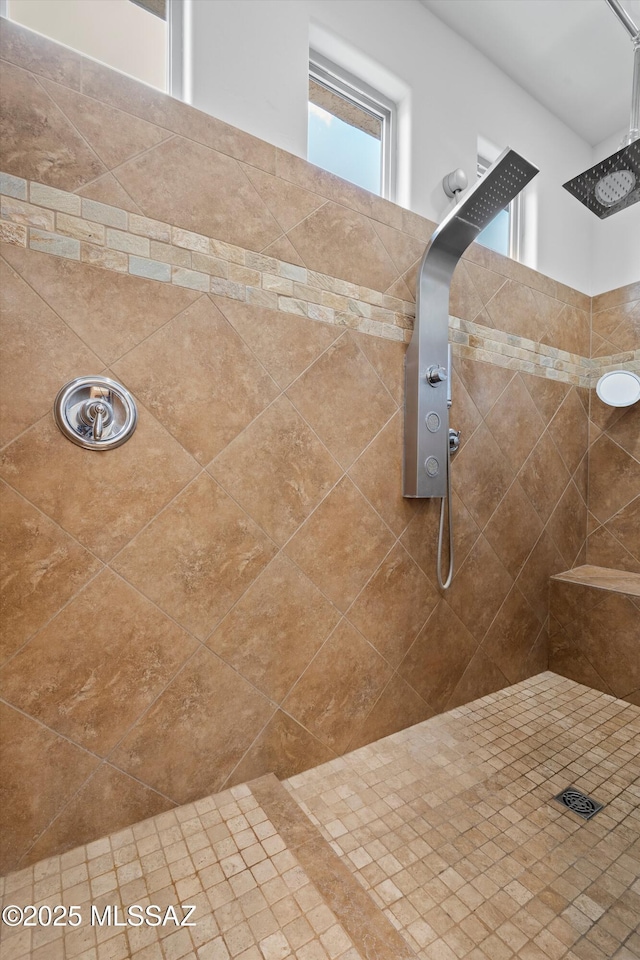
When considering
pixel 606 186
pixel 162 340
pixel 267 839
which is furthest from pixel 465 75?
pixel 267 839

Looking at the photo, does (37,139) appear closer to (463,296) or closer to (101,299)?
(101,299)

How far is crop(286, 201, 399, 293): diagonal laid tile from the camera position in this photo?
160 cm

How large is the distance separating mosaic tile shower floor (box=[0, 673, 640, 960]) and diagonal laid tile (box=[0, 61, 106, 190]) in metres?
1.75

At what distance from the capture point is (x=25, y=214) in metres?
1.15

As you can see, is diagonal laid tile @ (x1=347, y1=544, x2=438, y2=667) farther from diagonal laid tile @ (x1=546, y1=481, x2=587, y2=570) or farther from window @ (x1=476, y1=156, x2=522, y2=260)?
window @ (x1=476, y1=156, x2=522, y2=260)

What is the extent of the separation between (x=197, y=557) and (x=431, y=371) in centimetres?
110

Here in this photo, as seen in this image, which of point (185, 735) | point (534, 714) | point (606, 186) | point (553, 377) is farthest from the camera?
point (553, 377)

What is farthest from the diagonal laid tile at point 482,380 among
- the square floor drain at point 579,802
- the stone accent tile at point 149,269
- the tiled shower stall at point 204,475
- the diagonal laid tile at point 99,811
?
the diagonal laid tile at point 99,811

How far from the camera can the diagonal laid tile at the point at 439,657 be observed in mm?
1899

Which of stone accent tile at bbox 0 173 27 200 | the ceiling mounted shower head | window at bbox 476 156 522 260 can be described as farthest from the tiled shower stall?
the ceiling mounted shower head

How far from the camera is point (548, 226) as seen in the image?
2.57 metres

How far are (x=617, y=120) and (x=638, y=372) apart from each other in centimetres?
143

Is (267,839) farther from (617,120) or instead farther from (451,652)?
(617,120)

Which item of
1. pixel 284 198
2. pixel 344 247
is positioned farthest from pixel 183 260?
pixel 344 247
